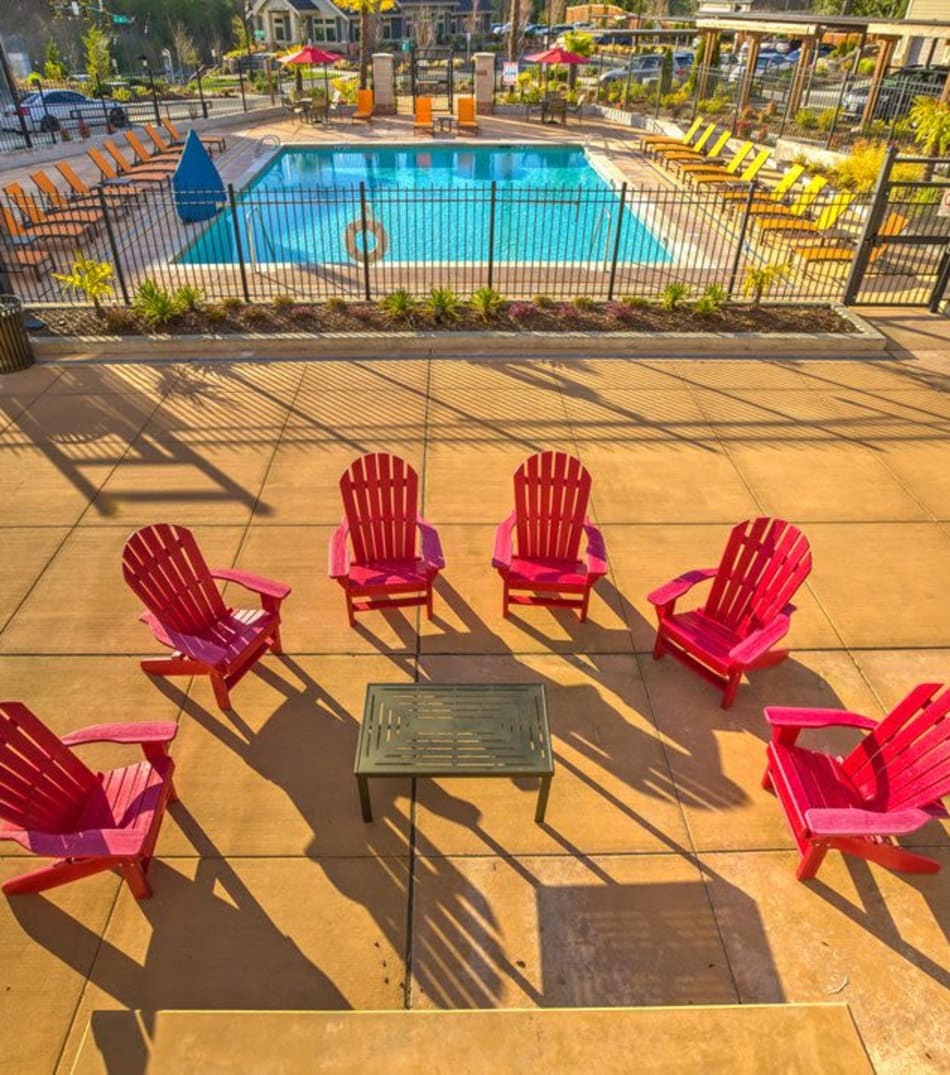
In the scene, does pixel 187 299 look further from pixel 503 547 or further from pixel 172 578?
pixel 503 547

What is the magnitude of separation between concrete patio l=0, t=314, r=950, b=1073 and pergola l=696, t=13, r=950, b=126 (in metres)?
15.1

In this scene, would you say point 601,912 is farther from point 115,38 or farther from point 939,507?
point 115,38

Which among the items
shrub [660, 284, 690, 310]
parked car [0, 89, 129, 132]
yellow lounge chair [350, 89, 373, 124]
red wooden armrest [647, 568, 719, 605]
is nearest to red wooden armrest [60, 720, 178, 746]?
red wooden armrest [647, 568, 719, 605]

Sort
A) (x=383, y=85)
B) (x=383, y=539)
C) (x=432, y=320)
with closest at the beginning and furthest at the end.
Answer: (x=383, y=539) → (x=432, y=320) → (x=383, y=85)

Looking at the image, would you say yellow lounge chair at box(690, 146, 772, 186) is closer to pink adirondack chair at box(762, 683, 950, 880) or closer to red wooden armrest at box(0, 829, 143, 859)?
pink adirondack chair at box(762, 683, 950, 880)

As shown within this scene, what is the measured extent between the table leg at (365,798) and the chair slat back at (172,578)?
66.0 inches

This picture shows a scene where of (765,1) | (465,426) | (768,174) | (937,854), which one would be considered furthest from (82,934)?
(765,1)

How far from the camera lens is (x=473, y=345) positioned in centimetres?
977

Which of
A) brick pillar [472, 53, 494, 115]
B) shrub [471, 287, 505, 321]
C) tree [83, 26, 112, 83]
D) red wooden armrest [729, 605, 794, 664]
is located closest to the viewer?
red wooden armrest [729, 605, 794, 664]

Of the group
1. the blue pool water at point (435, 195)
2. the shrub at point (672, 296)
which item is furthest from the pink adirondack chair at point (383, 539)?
the blue pool water at point (435, 195)

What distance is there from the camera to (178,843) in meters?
4.00

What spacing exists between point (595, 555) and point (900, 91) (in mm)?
25395

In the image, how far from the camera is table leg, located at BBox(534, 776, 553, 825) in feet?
12.6

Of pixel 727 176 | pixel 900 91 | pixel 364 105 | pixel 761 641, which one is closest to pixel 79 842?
pixel 761 641
